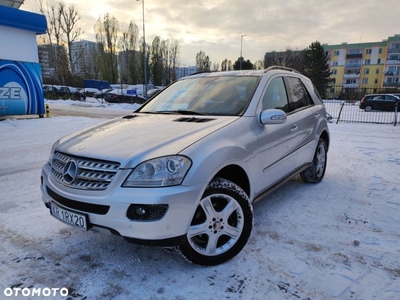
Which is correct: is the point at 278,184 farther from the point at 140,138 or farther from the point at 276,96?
the point at 140,138

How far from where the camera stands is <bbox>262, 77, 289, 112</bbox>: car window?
327 centimetres

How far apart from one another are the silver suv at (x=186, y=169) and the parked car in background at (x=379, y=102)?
76.9ft

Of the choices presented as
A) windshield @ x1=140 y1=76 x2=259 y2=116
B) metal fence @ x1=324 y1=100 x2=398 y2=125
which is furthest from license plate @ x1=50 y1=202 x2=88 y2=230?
metal fence @ x1=324 y1=100 x2=398 y2=125

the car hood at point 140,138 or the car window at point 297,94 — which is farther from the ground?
the car window at point 297,94

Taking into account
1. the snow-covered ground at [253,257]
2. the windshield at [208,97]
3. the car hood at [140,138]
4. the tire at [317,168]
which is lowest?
the snow-covered ground at [253,257]

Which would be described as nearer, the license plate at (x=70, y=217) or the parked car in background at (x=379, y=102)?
the license plate at (x=70, y=217)

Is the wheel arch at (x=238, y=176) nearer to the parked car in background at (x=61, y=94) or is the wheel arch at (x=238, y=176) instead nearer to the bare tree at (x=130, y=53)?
the parked car in background at (x=61, y=94)

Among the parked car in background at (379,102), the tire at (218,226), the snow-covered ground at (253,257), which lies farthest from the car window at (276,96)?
the parked car in background at (379,102)

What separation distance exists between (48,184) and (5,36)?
1330 centimetres

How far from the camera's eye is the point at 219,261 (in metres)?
2.46

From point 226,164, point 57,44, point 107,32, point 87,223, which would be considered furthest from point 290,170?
point 107,32

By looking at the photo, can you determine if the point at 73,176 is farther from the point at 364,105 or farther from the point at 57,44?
the point at 57,44

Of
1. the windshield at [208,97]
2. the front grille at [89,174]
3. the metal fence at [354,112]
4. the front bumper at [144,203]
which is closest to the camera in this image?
the front bumper at [144,203]

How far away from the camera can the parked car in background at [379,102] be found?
22.8 m
